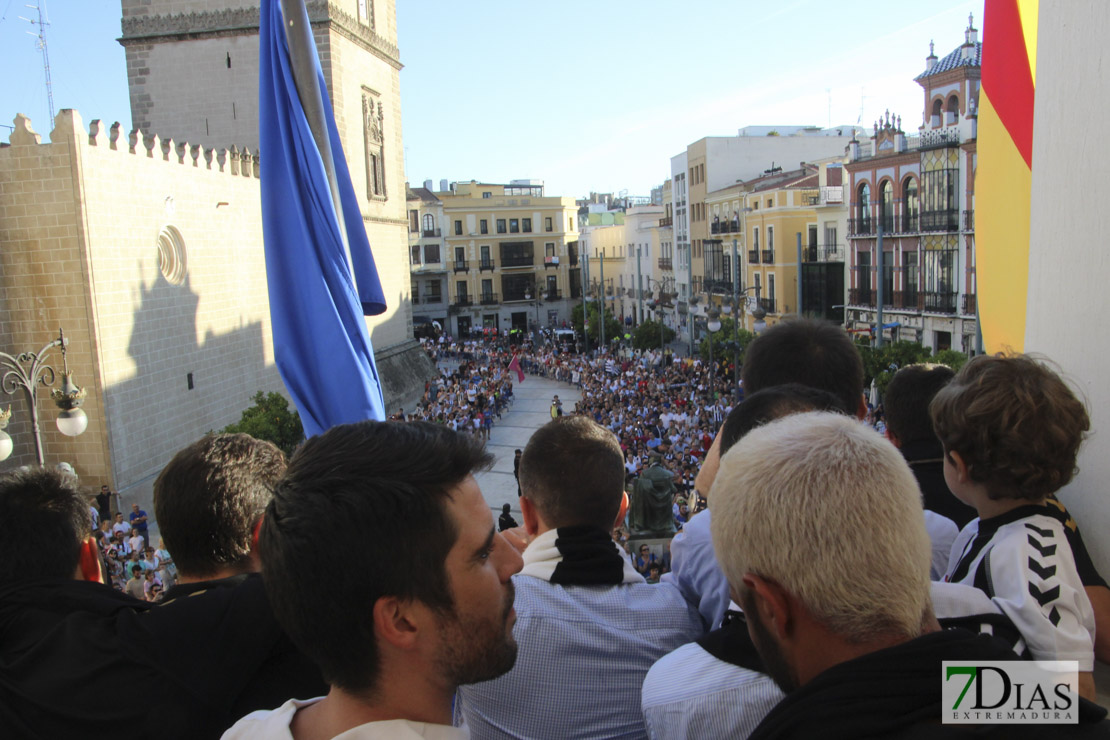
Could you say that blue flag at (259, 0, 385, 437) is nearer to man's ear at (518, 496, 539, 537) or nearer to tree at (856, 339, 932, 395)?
man's ear at (518, 496, 539, 537)

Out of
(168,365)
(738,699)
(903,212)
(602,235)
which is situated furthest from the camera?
(602,235)

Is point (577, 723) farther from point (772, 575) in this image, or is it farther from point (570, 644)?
point (772, 575)

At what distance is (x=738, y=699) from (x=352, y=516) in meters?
0.75

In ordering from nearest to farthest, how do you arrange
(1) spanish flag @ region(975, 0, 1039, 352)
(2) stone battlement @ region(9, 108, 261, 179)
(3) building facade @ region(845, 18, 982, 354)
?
(1) spanish flag @ region(975, 0, 1039, 352) < (2) stone battlement @ region(9, 108, 261, 179) < (3) building facade @ region(845, 18, 982, 354)

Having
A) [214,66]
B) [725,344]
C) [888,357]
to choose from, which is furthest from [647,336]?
[214,66]

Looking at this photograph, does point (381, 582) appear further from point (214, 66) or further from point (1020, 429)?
point (214, 66)

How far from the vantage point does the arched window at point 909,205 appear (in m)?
25.5

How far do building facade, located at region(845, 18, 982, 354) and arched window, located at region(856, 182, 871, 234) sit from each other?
33 mm

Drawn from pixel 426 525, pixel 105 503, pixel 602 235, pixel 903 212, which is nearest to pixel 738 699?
pixel 426 525

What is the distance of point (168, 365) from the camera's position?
15.7 metres

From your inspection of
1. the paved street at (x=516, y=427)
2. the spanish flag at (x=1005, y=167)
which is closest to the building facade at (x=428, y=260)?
the paved street at (x=516, y=427)

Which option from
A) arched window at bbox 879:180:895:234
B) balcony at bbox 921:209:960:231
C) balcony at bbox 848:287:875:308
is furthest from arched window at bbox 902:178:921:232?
balcony at bbox 848:287:875:308

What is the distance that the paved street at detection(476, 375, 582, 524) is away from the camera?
1643 cm

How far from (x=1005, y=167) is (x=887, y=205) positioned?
82.6ft
